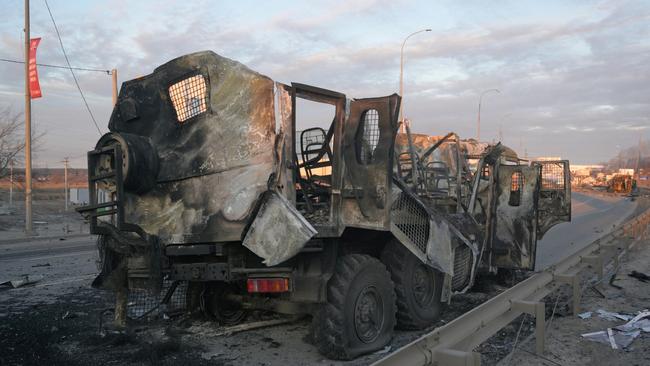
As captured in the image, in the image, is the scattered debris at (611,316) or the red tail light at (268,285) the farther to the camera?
the scattered debris at (611,316)

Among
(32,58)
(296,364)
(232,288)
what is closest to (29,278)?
(232,288)

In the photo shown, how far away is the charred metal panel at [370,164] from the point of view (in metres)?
5.02

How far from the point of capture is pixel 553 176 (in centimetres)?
916

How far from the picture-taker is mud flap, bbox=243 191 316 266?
169 inches

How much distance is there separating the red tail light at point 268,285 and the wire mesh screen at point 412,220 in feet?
4.51

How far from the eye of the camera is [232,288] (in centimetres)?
588

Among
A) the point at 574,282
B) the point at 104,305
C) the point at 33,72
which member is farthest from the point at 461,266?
the point at 33,72

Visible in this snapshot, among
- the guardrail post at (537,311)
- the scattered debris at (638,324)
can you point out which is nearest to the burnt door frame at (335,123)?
the guardrail post at (537,311)

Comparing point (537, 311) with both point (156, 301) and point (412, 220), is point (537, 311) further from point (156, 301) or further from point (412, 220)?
point (156, 301)

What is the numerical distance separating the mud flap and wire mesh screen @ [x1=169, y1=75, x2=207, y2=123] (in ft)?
3.96

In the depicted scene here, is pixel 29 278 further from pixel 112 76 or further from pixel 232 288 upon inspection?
pixel 112 76

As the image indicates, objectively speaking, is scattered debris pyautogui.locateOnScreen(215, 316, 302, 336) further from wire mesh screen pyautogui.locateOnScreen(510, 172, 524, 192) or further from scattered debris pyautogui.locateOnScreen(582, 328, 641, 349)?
wire mesh screen pyautogui.locateOnScreen(510, 172, 524, 192)

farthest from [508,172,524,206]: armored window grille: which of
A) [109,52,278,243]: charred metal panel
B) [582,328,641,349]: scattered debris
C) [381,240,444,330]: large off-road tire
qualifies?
[109,52,278,243]: charred metal panel

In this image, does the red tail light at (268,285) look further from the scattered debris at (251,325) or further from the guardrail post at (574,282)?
the guardrail post at (574,282)
